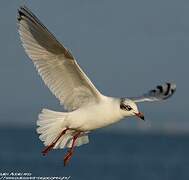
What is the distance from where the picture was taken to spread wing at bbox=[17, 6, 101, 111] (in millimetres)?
12461

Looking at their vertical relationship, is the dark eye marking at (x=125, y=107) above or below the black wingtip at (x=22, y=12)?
below

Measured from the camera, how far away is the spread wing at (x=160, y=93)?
13.3 m

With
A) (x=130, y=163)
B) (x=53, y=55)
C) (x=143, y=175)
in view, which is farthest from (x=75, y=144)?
(x=130, y=163)

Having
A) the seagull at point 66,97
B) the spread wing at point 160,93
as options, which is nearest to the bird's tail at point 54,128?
the seagull at point 66,97

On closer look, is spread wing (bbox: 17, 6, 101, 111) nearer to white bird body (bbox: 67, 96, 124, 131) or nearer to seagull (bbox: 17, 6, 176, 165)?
seagull (bbox: 17, 6, 176, 165)

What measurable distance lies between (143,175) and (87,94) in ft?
86.1

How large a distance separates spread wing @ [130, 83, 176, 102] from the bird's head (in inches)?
28.0

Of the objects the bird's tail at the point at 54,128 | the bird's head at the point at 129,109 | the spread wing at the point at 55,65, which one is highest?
the spread wing at the point at 55,65

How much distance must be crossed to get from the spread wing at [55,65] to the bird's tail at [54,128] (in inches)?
10.8

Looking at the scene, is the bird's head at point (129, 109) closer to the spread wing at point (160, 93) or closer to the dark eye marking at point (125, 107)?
the dark eye marking at point (125, 107)

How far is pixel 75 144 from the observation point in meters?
13.3

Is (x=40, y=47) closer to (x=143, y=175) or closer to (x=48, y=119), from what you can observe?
(x=48, y=119)

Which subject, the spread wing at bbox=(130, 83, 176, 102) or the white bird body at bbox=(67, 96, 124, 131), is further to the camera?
the spread wing at bbox=(130, 83, 176, 102)

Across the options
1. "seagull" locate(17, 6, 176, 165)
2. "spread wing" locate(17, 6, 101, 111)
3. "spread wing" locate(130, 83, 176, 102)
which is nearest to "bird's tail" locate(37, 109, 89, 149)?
"seagull" locate(17, 6, 176, 165)
